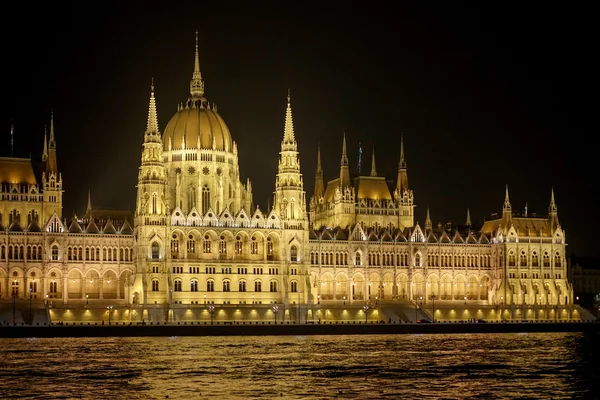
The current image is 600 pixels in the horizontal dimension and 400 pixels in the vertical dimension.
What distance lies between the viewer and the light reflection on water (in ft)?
259

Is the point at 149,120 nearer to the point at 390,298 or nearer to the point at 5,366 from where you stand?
the point at 390,298

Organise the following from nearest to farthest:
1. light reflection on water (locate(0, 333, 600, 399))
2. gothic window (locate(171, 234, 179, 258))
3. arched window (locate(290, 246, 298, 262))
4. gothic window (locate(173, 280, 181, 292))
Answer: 1. light reflection on water (locate(0, 333, 600, 399))
2. gothic window (locate(173, 280, 181, 292))
3. gothic window (locate(171, 234, 179, 258))
4. arched window (locate(290, 246, 298, 262))

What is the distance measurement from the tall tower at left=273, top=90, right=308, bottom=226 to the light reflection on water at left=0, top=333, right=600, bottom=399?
3530 centimetres

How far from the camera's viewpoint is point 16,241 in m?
153

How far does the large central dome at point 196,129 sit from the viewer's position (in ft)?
553

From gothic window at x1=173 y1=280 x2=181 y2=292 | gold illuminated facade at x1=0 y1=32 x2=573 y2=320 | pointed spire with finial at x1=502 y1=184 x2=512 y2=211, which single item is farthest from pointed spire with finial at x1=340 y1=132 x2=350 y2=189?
gothic window at x1=173 y1=280 x2=181 y2=292

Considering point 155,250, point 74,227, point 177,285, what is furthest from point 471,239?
point 74,227

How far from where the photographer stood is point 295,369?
93.6 m

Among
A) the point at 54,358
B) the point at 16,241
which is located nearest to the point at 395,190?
the point at 16,241

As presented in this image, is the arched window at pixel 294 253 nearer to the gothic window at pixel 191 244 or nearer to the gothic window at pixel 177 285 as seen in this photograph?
the gothic window at pixel 191 244

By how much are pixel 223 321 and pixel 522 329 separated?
122ft

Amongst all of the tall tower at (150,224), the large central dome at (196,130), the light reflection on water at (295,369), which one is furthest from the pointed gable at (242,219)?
the light reflection on water at (295,369)

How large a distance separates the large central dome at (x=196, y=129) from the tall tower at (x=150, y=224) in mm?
10654

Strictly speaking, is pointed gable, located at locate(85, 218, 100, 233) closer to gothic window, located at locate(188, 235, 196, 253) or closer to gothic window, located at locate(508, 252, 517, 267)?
gothic window, located at locate(188, 235, 196, 253)
